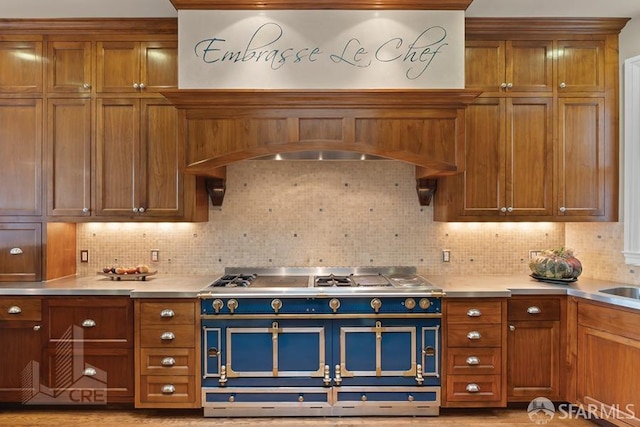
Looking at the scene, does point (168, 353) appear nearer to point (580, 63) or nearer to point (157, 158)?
point (157, 158)

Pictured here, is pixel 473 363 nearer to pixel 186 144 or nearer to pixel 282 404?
pixel 282 404

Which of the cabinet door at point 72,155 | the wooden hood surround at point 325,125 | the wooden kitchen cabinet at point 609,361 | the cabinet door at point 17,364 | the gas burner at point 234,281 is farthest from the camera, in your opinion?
the cabinet door at point 72,155

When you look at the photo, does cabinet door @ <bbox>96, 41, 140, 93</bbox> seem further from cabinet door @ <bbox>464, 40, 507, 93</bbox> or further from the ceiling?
cabinet door @ <bbox>464, 40, 507, 93</bbox>

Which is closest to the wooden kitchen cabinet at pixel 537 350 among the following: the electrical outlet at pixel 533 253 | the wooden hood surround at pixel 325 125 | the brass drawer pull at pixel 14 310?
the electrical outlet at pixel 533 253

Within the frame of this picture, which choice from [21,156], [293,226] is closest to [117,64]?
[21,156]

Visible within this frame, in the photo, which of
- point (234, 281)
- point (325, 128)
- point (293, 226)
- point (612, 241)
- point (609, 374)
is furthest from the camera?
point (293, 226)

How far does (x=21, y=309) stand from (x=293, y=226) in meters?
2.00

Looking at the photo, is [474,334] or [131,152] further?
[131,152]

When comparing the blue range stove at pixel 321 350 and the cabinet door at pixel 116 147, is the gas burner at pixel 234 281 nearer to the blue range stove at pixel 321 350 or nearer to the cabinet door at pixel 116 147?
the blue range stove at pixel 321 350

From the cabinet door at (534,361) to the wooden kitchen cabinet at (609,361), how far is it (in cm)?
14

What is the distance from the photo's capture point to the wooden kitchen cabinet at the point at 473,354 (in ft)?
9.23

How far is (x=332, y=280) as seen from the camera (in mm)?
3094

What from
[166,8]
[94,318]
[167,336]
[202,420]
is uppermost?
[166,8]

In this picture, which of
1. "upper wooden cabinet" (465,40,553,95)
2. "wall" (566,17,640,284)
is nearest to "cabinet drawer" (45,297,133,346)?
"upper wooden cabinet" (465,40,553,95)
